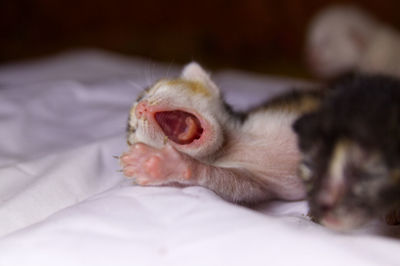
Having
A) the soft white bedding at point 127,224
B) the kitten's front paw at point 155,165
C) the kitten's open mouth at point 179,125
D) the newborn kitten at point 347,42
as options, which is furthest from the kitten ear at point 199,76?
the newborn kitten at point 347,42

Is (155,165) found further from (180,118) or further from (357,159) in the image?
(357,159)

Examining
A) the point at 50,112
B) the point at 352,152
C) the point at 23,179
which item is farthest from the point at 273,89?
the point at 352,152

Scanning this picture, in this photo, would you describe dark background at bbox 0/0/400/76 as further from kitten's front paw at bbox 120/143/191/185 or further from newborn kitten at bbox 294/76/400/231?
newborn kitten at bbox 294/76/400/231

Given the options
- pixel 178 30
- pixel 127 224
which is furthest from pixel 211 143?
pixel 178 30

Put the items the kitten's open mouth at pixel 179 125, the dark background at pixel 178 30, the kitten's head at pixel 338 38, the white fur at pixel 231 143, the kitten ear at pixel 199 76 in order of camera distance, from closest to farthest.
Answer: the white fur at pixel 231 143, the kitten's open mouth at pixel 179 125, the kitten ear at pixel 199 76, the kitten's head at pixel 338 38, the dark background at pixel 178 30

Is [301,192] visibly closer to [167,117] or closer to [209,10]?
[167,117]

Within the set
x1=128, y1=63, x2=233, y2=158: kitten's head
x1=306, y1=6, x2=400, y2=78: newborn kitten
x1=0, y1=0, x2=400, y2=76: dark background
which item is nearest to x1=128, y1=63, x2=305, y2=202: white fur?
x1=128, y1=63, x2=233, y2=158: kitten's head

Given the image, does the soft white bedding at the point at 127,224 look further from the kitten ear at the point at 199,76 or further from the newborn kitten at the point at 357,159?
the kitten ear at the point at 199,76
